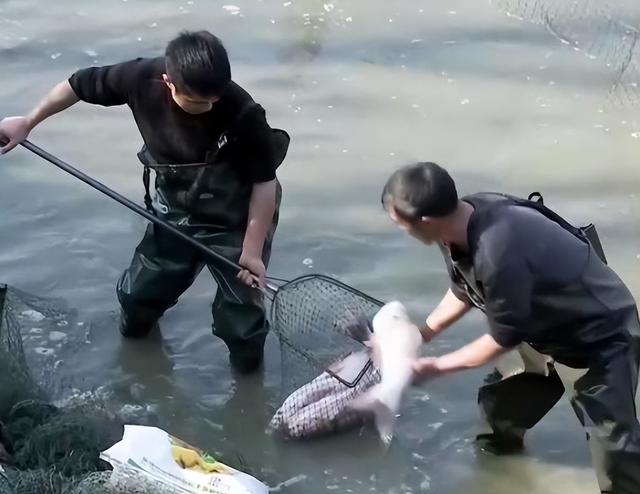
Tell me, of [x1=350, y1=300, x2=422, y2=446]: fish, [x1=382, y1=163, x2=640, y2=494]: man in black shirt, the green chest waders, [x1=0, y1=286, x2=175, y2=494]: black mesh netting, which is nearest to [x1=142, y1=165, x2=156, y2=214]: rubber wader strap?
the green chest waders

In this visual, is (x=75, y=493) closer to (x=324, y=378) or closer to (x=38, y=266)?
(x=324, y=378)

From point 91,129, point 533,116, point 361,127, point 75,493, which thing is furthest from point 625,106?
point 75,493

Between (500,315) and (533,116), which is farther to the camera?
(533,116)

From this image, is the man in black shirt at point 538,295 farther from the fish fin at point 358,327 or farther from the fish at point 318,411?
the fish at point 318,411

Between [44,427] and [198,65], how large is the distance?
1.30 meters

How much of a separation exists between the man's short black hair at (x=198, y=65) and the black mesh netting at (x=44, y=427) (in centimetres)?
107

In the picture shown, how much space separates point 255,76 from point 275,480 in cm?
350

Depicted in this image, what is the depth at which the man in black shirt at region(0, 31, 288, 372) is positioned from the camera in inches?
142

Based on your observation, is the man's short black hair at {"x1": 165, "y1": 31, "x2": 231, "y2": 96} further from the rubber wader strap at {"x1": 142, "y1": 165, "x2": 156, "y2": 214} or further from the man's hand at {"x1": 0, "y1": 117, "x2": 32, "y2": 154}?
the man's hand at {"x1": 0, "y1": 117, "x2": 32, "y2": 154}

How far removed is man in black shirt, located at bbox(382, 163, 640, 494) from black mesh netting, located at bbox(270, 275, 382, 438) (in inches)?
16.7

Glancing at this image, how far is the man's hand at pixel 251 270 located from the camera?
12.7 feet

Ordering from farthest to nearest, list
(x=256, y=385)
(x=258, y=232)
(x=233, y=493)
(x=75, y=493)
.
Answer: (x=256, y=385)
(x=258, y=232)
(x=233, y=493)
(x=75, y=493)

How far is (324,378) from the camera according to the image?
4.07m

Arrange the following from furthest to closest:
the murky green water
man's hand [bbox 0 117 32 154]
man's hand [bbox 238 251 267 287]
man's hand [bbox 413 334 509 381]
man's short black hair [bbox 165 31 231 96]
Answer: the murky green water → man's hand [bbox 0 117 32 154] → man's hand [bbox 238 251 267 287] → man's short black hair [bbox 165 31 231 96] → man's hand [bbox 413 334 509 381]
